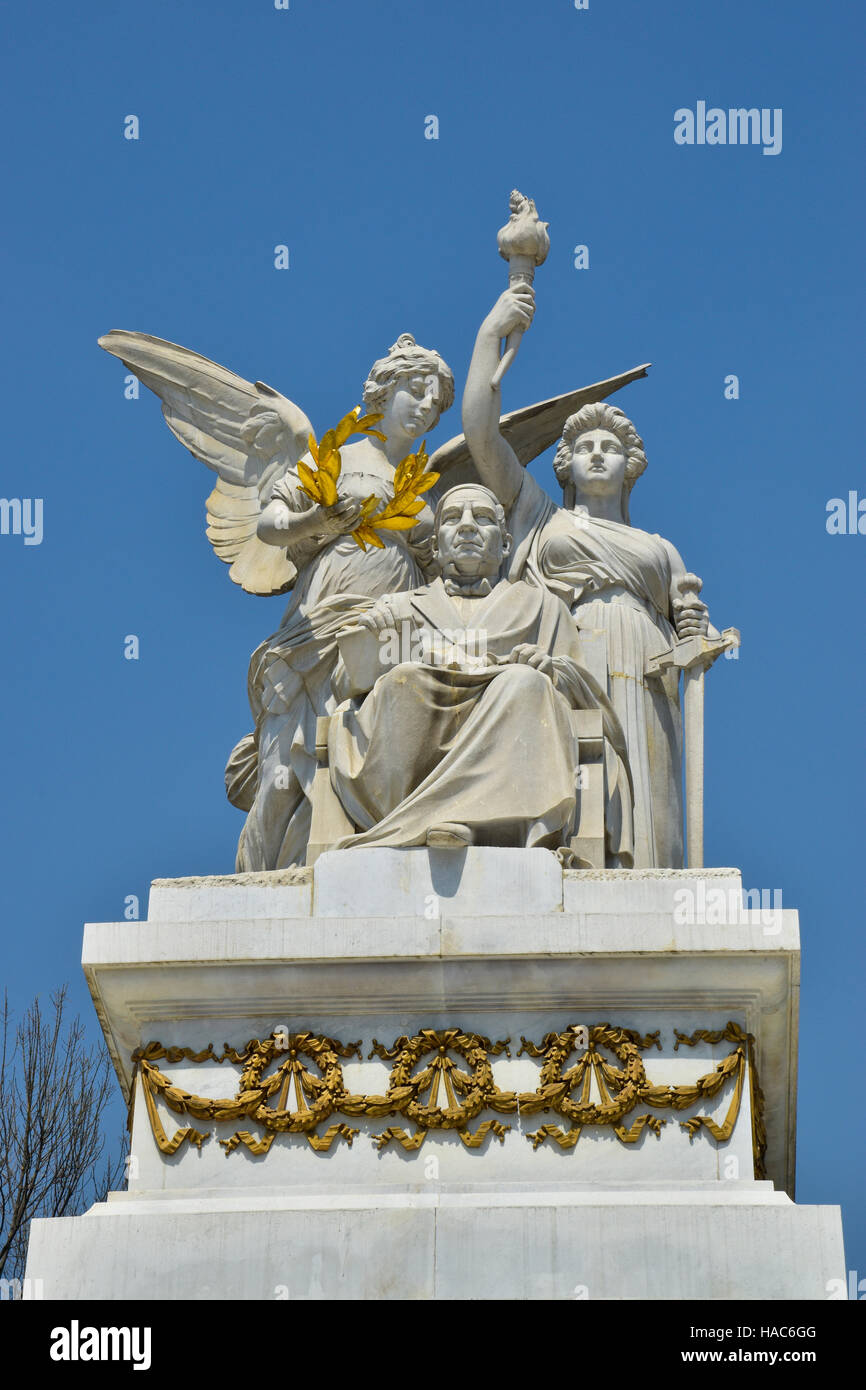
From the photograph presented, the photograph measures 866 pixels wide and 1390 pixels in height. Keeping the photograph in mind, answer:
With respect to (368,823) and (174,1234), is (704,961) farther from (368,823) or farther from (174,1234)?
(174,1234)

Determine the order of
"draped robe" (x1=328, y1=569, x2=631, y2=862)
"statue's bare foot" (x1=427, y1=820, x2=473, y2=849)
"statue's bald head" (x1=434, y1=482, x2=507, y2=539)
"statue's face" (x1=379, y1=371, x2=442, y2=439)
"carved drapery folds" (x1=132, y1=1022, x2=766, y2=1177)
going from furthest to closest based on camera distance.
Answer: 1. "statue's face" (x1=379, y1=371, x2=442, y2=439)
2. "statue's bald head" (x1=434, y1=482, x2=507, y2=539)
3. "draped robe" (x1=328, y1=569, x2=631, y2=862)
4. "statue's bare foot" (x1=427, y1=820, x2=473, y2=849)
5. "carved drapery folds" (x1=132, y1=1022, x2=766, y2=1177)

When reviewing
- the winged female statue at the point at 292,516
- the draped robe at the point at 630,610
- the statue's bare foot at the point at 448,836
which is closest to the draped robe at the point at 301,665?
the winged female statue at the point at 292,516

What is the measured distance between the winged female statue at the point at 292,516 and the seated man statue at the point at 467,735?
1.81 feet

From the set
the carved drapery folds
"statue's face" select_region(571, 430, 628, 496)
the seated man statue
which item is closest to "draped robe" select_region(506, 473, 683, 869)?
"statue's face" select_region(571, 430, 628, 496)

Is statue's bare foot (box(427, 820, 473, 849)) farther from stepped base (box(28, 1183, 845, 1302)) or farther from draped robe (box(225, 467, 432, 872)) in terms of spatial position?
stepped base (box(28, 1183, 845, 1302))

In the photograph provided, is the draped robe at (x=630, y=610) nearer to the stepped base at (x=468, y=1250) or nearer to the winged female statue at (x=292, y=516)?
the winged female statue at (x=292, y=516)

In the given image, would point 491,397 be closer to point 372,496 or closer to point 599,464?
point 599,464

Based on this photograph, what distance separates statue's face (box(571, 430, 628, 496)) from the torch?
0.73 metres

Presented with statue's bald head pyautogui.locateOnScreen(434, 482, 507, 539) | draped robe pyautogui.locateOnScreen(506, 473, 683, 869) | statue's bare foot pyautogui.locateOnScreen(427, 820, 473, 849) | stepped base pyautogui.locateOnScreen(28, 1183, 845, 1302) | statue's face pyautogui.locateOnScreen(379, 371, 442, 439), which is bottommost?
stepped base pyautogui.locateOnScreen(28, 1183, 845, 1302)

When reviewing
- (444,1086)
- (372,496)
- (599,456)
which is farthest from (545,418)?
(444,1086)

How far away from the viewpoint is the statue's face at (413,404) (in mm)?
14414

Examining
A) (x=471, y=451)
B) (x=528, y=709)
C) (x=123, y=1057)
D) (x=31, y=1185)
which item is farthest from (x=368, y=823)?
(x=31, y=1185)

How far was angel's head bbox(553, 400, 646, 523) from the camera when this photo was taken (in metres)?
14.5

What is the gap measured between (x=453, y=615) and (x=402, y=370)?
77.9 inches
